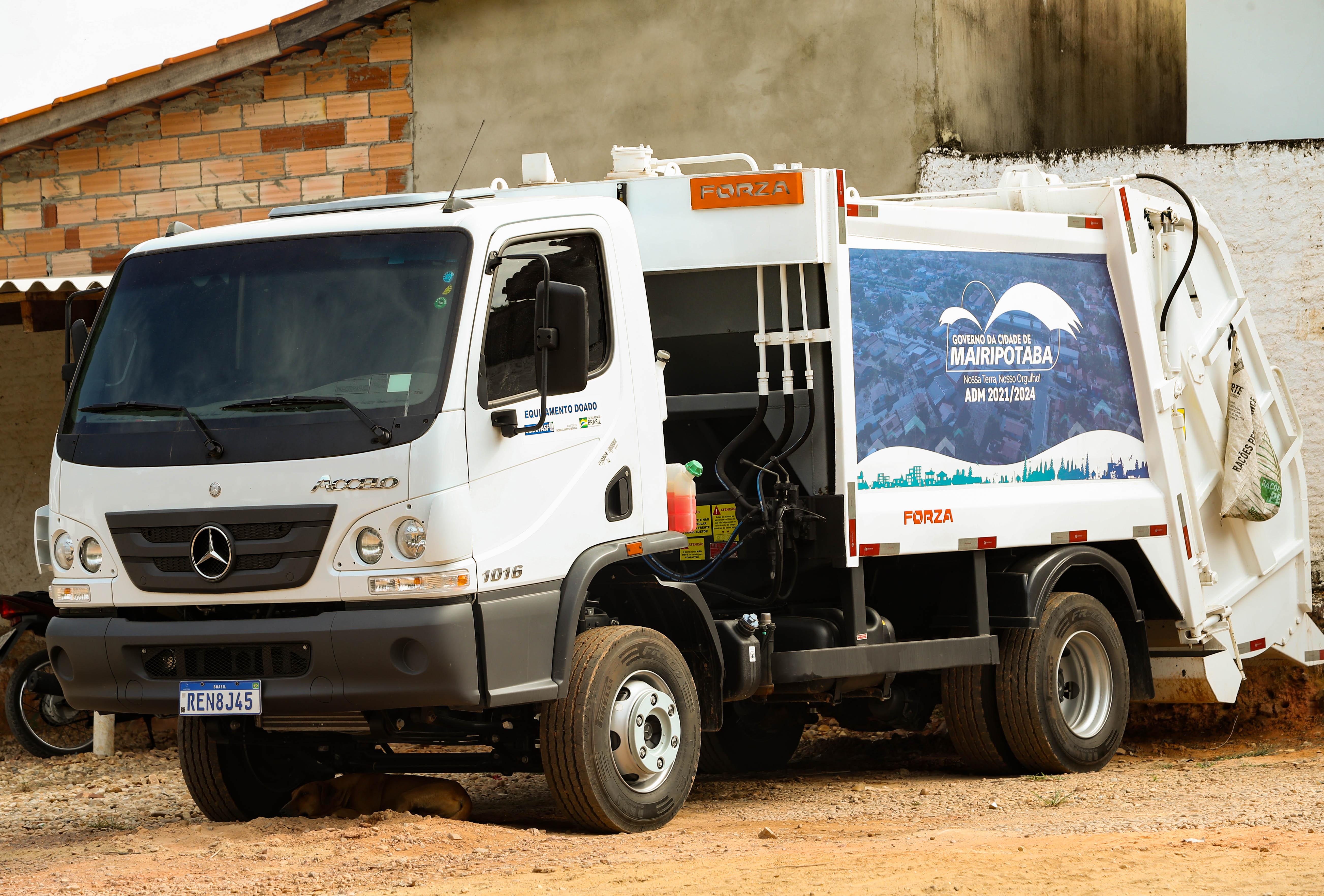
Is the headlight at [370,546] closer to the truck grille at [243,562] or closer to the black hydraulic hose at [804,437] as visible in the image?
the truck grille at [243,562]

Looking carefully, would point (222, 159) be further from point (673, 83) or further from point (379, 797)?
point (379, 797)

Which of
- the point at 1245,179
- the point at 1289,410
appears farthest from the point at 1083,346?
the point at 1245,179

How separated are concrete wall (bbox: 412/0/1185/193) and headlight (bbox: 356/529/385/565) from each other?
6.92 meters

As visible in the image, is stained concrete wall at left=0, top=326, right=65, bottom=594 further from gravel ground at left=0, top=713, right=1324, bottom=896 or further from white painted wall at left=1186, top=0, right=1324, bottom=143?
white painted wall at left=1186, top=0, right=1324, bottom=143

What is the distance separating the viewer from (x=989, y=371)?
316 inches

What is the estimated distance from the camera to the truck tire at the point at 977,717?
833 centimetres

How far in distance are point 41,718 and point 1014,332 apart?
6.96 m

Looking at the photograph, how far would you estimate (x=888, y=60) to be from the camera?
39.1 ft

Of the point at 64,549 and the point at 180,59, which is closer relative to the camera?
the point at 64,549

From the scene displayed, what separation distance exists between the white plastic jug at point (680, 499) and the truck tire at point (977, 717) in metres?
1.98

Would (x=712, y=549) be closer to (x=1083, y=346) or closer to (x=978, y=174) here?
(x=1083, y=346)

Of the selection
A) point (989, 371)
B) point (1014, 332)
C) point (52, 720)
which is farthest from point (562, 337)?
point (52, 720)

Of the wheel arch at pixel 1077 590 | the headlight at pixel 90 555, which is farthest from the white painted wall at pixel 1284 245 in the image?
the headlight at pixel 90 555

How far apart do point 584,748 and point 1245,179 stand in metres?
7.11
